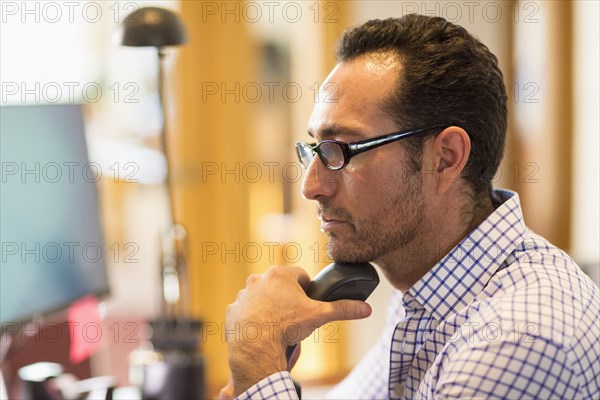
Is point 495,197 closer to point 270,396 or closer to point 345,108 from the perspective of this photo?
point 345,108

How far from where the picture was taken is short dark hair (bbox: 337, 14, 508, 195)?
1242mm

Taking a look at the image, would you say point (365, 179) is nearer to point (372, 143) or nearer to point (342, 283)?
point (372, 143)

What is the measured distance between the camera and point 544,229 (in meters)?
3.39

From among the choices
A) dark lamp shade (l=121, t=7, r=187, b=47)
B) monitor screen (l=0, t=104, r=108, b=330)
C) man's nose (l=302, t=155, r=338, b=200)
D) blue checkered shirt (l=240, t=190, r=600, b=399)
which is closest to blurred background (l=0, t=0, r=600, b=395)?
dark lamp shade (l=121, t=7, r=187, b=47)

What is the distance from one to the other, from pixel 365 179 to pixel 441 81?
0.20 meters

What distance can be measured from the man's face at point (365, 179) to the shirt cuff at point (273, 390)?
0.26 meters

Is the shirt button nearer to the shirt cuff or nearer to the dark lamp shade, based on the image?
the shirt cuff

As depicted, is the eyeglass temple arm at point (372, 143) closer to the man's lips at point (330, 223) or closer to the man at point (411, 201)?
the man at point (411, 201)

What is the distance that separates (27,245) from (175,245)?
587 mm

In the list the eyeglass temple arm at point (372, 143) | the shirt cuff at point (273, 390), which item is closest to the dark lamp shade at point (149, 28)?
the eyeglass temple arm at point (372, 143)

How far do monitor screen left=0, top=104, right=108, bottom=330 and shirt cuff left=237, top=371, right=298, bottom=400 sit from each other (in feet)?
1.32

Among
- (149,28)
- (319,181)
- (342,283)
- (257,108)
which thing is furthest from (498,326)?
(257,108)

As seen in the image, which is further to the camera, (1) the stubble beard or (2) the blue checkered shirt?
(1) the stubble beard

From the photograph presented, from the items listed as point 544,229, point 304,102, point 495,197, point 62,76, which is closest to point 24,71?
point 62,76
